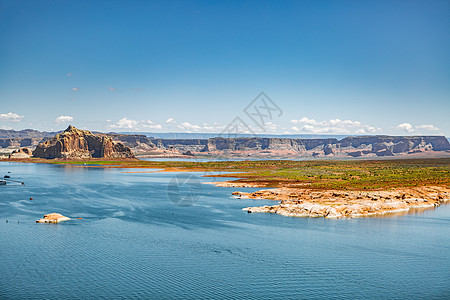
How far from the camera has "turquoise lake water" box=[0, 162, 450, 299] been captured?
30.0 meters

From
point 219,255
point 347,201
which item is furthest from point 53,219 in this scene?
point 347,201

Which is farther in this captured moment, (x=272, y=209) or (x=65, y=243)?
(x=272, y=209)

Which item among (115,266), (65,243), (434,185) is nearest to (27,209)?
(65,243)

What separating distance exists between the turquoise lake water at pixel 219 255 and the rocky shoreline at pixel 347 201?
131 inches

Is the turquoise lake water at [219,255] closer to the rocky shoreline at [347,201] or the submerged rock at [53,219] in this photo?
the submerged rock at [53,219]

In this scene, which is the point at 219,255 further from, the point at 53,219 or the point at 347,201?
the point at 347,201

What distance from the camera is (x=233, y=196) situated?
267 ft

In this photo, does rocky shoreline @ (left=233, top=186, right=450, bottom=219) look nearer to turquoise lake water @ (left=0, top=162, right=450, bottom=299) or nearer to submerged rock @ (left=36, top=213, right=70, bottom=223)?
turquoise lake water @ (left=0, top=162, right=450, bottom=299)

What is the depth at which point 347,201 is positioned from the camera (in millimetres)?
66250

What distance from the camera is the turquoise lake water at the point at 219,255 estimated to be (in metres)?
30.0

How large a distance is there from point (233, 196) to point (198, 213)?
20030 mm

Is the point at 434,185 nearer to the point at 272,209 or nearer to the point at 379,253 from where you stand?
the point at 272,209

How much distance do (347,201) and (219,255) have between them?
34562 mm

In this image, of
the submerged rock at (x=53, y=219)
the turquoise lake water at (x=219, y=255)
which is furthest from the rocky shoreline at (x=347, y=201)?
the submerged rock at (x=53, y=219)
